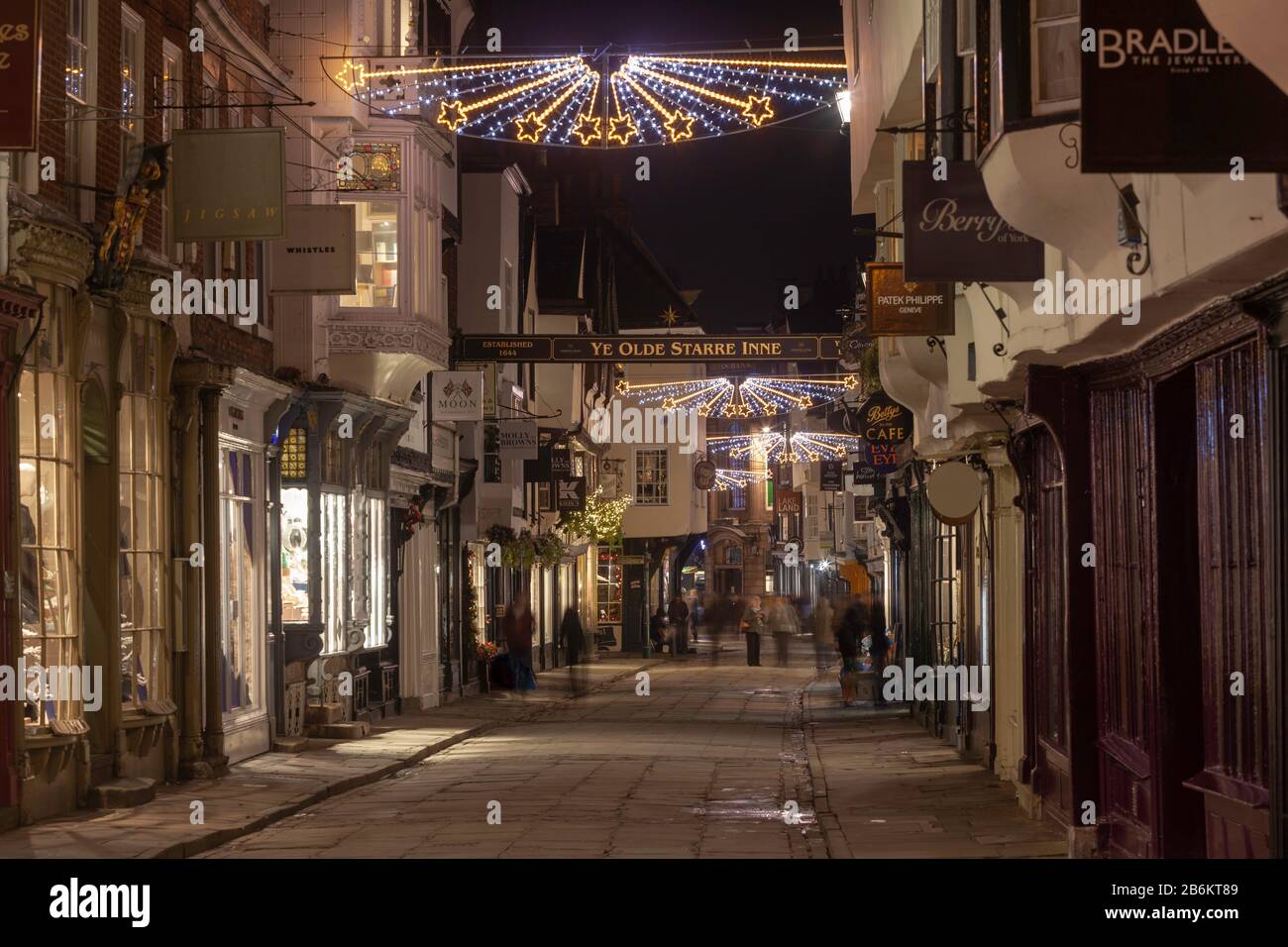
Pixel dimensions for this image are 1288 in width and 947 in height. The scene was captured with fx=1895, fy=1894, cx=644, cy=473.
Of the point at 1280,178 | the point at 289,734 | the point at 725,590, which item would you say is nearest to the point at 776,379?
the point at 289,734

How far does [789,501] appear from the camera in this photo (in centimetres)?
9000

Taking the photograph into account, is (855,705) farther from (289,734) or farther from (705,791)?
(705,791)

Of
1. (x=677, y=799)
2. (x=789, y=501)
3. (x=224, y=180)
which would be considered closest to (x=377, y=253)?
(x=224, y=180)

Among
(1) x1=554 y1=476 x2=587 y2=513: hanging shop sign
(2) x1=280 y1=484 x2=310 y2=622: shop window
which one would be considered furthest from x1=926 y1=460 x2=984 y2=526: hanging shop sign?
(1) x1=554 y1=476 x2=587 y2=513: hanging shop sign

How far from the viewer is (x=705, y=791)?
18.7 metres

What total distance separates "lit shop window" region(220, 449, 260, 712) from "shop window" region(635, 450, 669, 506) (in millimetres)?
43242

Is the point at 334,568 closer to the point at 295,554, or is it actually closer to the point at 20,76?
the point at 295,554

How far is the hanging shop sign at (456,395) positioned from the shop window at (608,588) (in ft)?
94.9

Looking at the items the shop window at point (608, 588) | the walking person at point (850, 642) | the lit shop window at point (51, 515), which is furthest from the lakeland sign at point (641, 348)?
the shop window at point (608, 588)

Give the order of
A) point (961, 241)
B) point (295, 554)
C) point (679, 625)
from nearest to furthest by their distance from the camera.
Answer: point (961, 241) → point (295, 554) → point (679, 625)

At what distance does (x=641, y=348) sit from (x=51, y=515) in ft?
68.1

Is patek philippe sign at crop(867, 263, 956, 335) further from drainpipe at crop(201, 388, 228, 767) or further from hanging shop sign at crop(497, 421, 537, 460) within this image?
hanging shop sign at crop(497, 421, 537, 460)

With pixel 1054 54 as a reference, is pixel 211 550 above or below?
below

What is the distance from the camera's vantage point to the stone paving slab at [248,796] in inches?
548
